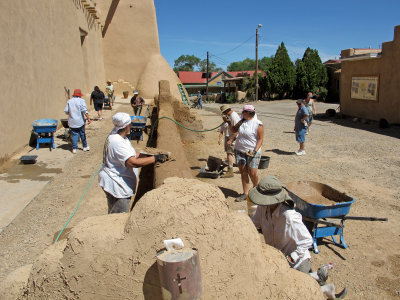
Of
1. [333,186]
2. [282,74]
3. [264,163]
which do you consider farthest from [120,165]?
[282,74]

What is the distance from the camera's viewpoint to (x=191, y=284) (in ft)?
7.02

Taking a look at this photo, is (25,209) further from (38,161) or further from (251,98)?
(251,98)

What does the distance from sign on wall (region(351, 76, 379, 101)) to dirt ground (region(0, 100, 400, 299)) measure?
157 inches

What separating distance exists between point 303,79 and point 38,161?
33.5 m

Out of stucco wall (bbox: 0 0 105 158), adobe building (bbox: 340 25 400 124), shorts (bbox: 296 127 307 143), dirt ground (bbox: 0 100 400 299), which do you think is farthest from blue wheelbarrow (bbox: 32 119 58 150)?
adobe building (bbox: 340 25 400 124)

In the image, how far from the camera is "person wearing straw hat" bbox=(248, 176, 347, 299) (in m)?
3.15

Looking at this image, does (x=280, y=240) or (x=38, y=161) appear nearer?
(x=280, y=240)

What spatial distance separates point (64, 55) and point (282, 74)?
29559 millimetres

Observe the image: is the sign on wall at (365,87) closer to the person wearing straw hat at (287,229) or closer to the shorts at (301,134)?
the shorts at (301,134)

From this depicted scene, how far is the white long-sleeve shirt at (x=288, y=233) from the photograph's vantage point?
3.14 m

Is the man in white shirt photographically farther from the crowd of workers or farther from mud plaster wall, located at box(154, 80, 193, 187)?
the crowd of workers

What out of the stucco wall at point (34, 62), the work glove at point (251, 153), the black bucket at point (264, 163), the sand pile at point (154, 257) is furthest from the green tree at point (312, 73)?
the sand pile at point (154, 257)

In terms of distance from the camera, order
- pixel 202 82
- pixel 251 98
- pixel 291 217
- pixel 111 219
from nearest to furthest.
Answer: pixel 111 219 < pixel 291 217 < pixel 251 98 < pixel 202 82

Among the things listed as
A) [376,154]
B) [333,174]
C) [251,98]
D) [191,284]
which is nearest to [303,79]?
[251,98]
